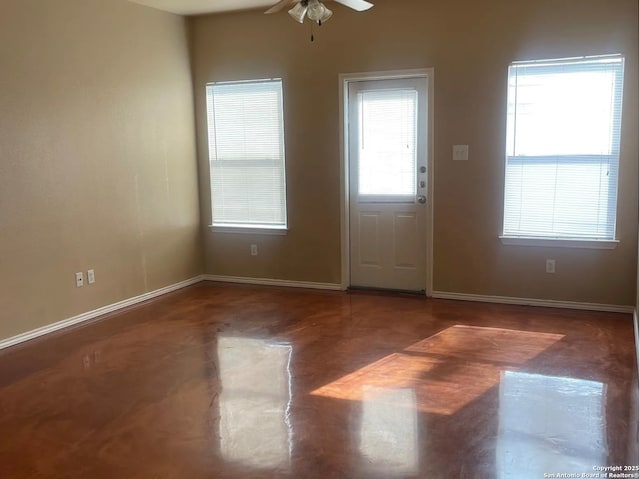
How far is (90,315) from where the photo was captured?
4719 millimetres

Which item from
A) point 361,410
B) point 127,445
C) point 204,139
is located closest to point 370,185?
point 204,139

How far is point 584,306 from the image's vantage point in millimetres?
4688

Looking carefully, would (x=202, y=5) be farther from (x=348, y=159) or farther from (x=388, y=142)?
(x=388, y=142)

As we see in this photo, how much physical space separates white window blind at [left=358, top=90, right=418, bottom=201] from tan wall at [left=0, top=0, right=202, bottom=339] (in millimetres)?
1827

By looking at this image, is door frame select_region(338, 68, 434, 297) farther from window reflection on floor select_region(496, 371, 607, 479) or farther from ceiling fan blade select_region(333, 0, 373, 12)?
window reflection on floor select_region(496, 371, 607, 479)

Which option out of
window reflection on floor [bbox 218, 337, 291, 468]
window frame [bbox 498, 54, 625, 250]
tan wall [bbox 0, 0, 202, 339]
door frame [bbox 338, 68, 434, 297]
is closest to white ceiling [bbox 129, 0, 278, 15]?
tan wall [bbox 0, 0, 202, 339]

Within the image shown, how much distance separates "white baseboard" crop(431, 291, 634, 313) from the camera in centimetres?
460

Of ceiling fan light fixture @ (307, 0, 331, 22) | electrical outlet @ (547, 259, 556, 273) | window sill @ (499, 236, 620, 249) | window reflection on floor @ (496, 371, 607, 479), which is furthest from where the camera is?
electrical outlet @ (547, 259, 556, 273)

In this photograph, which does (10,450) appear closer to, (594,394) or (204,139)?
(594,394)

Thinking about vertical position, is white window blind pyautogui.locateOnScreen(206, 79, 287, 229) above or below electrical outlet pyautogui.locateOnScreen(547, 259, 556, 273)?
above

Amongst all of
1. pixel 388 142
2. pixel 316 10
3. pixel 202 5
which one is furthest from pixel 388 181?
pixel 202 5

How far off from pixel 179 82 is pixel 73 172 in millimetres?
1619

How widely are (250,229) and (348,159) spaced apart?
1.26m

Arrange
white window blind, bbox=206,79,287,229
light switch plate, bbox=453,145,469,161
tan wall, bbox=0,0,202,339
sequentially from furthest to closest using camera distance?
white window blind, bbox=206,79,287,229 → light switch plate, bbox=453,145,469,161 → tan wall, bbox=0,0,202,339
